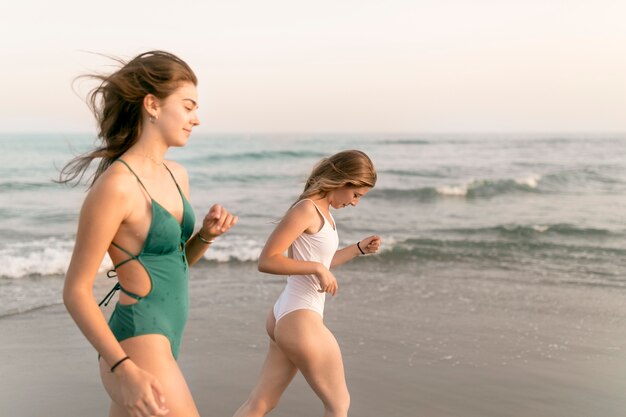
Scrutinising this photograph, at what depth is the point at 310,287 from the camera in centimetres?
372

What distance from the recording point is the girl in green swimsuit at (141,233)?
2.36 meters

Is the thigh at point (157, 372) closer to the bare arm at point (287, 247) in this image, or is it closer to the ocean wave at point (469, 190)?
the bare arm at point (287, 247)

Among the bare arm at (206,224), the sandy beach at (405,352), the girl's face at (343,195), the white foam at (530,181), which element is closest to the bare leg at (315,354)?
the girl's face at (343,195)

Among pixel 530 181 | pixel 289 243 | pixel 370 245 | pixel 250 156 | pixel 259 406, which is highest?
pixel 289 243

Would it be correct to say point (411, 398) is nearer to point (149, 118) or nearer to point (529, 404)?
point (529, 404)

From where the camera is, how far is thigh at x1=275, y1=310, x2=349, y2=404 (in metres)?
3.58

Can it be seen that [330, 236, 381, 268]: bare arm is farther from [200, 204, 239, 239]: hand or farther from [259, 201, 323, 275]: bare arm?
[200, 204, 239, 239]: hand

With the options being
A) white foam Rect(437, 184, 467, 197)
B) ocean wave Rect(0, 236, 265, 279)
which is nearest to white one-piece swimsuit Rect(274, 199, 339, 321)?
ocean wave Rect(0, 236, 265, 279)

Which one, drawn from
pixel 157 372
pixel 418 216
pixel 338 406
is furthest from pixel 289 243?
pixel 418 216

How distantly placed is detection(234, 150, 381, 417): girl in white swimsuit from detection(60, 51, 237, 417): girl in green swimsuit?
0.79 metres

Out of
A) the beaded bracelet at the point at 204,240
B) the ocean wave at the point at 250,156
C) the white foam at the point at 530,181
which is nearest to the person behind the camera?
the beaded bracelet at the point at 204,240

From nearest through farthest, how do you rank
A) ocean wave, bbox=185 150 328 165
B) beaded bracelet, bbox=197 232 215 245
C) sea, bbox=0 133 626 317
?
1. beaded bracelet, bbox=197 232 215 245
2. sea, bbox=0 133 626 317
3. ocean wave, bbox=185 150 328 165

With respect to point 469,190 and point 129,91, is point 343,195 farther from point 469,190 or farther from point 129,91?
point 469,190

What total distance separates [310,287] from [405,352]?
3179 millimetres
